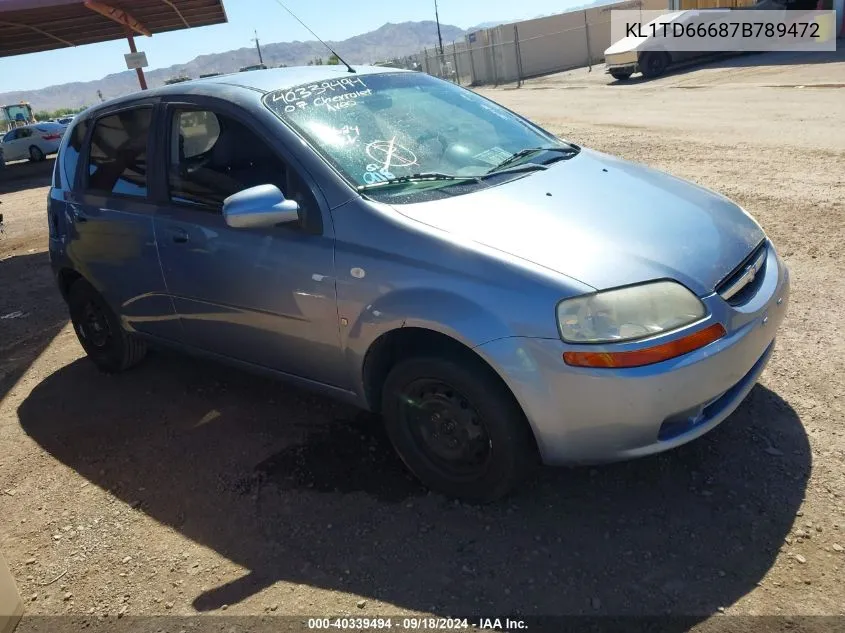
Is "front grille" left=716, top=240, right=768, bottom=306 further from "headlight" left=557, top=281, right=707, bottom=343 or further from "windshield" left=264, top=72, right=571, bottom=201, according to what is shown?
"windshield" left=264, top=72, right=571, bottom=201

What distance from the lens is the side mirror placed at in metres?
2.95

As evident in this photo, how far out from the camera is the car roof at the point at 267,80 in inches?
142

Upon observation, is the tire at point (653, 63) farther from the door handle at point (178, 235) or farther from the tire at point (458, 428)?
the tire at point (458, 428)

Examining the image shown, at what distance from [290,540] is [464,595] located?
32.5 inches

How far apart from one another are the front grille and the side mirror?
177 cm

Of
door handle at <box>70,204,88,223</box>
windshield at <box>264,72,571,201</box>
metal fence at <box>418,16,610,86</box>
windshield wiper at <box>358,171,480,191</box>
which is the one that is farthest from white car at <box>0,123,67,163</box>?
windshield wiper at <box>358,171,480,191</box>

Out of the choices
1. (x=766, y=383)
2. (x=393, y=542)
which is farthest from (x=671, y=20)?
(x=393, y=542)

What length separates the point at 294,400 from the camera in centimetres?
414

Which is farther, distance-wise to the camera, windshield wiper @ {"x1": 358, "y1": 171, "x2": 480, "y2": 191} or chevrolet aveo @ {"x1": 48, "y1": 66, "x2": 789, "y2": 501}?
windshield wiper @ {"x1": 358, "y1": 171, "x2": 480, "y2": 191}

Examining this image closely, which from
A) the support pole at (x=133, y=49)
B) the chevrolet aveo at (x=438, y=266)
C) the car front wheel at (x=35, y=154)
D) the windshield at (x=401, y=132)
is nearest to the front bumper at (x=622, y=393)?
the chevrolet aveo at (x=438, y=266)

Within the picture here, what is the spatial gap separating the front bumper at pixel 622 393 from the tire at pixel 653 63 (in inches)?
813

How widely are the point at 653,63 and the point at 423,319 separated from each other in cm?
2137

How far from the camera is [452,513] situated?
2.99m

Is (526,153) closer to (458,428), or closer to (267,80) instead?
(267,80)
